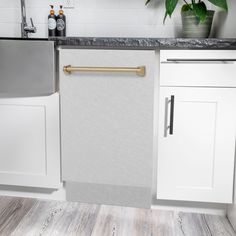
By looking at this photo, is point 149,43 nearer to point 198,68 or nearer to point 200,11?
point 198,68

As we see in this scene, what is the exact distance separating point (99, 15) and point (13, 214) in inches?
55.4

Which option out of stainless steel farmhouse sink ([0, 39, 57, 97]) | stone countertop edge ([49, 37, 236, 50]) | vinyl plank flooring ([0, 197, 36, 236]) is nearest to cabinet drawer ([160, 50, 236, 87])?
stone countertop edge ([49, 37, 236, 50])

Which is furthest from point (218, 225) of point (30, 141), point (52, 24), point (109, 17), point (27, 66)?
point (52, 24)

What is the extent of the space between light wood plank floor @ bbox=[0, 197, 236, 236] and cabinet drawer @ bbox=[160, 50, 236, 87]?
0.72 metres

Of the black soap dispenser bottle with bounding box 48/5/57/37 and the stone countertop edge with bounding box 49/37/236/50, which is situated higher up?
the black soap dispenser bottle with bounding box 48/5/57/37

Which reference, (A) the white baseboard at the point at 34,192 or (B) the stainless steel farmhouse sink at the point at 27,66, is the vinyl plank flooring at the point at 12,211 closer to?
(A) the white baseboard at the point at 34,192

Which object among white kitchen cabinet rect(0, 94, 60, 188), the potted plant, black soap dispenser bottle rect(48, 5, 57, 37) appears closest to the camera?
white kitchen cabinet rect(0, 94, 60, 188)

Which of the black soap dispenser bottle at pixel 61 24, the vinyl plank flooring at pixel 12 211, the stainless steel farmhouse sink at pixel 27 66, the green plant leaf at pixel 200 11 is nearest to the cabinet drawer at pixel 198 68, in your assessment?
the green plant leaf at pixel 200 11

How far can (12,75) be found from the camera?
187cm

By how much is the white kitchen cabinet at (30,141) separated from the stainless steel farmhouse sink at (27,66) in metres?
0.09

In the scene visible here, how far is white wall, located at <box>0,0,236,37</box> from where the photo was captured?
8.00ft

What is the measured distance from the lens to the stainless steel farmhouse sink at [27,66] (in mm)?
1826

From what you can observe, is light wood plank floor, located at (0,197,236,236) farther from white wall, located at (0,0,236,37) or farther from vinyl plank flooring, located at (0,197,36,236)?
white wall, located at (0,0,236,37)

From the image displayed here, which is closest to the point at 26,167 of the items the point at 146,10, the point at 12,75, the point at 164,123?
the point at 12,75
